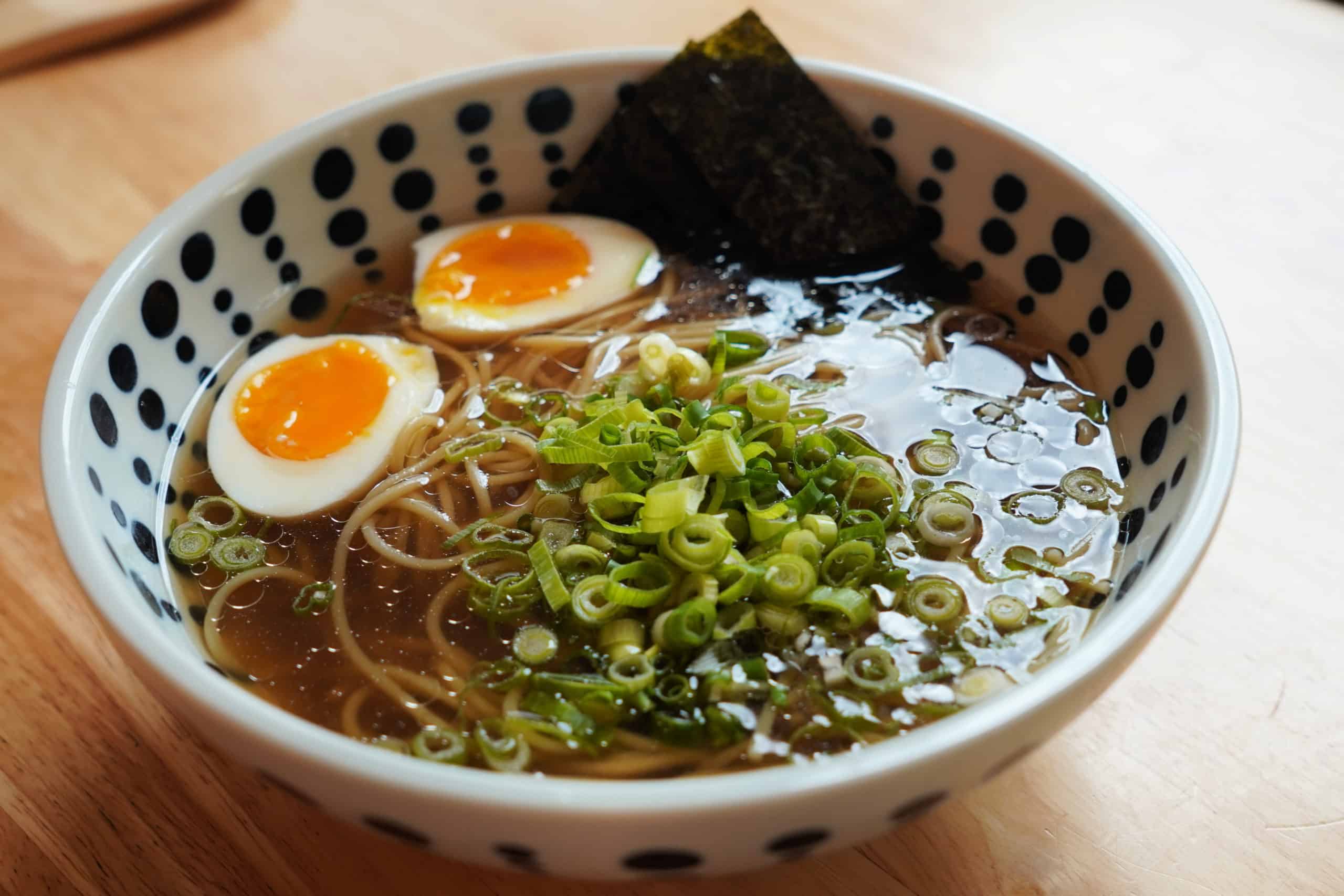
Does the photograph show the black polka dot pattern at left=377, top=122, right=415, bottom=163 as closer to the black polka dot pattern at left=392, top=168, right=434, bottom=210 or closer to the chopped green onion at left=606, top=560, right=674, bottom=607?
the black polka dot pattern at left=392, top=168, right=434, bottom=210

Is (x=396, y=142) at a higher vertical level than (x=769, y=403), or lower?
higher

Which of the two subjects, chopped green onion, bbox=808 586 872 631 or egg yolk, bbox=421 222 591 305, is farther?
egg yolk, bbox=421 222 591 305

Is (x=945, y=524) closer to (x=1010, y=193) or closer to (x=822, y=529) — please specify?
(x=822, y=529)

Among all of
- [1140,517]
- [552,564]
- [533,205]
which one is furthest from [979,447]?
[533,205]

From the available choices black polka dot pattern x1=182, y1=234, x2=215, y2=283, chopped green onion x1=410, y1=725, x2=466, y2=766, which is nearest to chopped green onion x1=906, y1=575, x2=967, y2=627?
chopped green onion x1=410, y1=725, x2=466, y2=766

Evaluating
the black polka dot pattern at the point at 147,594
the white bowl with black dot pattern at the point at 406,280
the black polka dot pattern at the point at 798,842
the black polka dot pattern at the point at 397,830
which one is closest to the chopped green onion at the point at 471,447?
the white bowl with black dot pattern at the point at 406,280

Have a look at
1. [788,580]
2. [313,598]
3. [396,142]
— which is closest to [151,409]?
[313,598]
